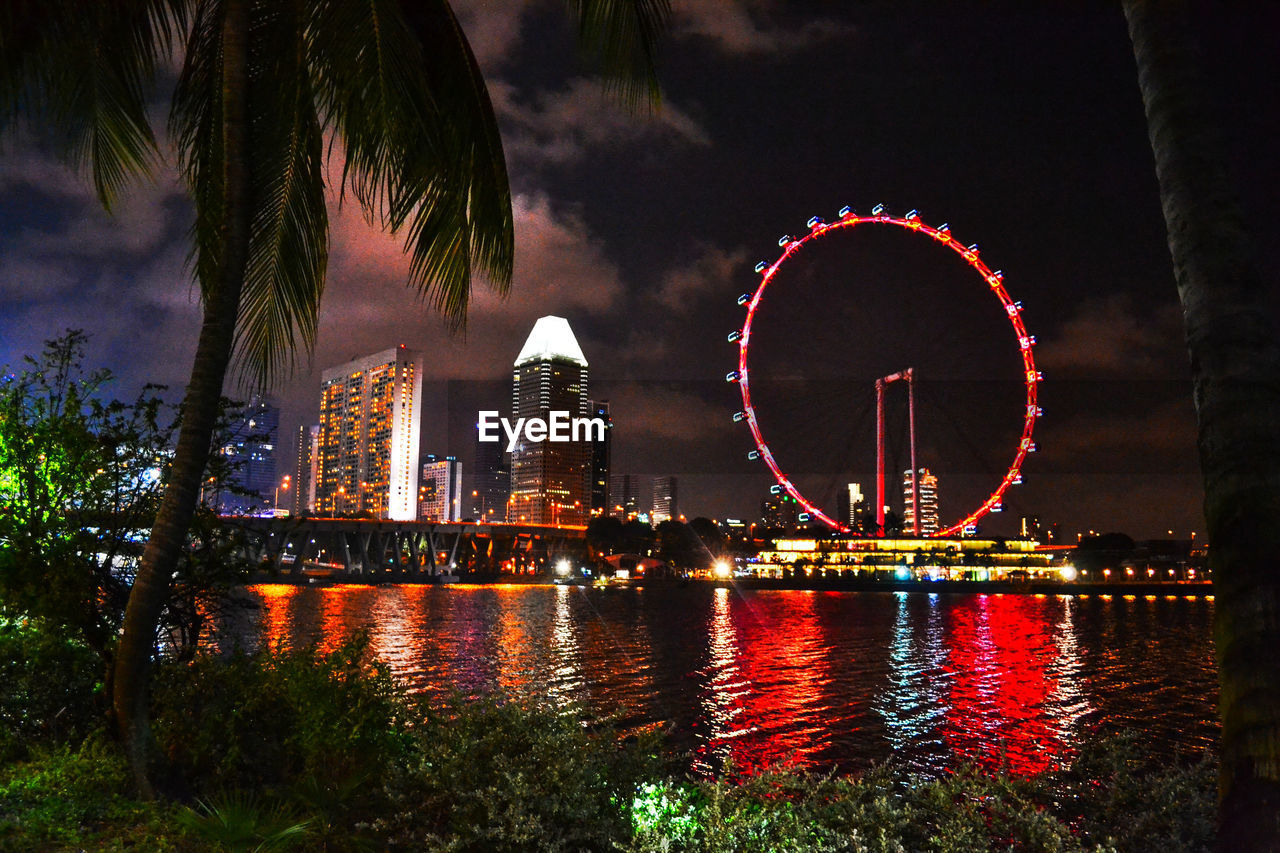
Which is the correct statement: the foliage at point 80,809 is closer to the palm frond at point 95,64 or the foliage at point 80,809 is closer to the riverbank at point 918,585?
the palm frond at point 95,64

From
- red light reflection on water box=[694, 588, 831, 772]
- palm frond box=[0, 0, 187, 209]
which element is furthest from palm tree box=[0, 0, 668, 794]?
red light reflection on water box=[694, 588, 831, 772]

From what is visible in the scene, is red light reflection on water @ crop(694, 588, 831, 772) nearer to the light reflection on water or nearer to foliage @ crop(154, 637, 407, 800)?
the light reflection on water

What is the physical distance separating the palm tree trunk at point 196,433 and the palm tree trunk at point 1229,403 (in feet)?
22.6

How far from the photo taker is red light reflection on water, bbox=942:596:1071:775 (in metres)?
19.2

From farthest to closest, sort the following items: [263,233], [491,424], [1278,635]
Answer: [491,424] → [263,233] → [1278,635]

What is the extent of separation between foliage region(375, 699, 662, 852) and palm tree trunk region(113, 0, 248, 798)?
2.14 m

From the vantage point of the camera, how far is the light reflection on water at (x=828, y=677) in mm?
20391

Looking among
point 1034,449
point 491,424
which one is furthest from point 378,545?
point 1034,449

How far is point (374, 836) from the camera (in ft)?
23.2

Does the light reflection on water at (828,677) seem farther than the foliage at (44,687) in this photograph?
Yes

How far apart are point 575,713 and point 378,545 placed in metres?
151

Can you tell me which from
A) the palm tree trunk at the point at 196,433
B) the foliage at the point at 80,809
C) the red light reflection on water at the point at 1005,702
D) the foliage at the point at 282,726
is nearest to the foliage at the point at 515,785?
the foliage at the point at 282,726

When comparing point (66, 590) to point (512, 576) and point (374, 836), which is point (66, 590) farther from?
point (512, 576)

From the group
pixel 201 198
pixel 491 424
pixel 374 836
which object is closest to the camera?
pixel 374 836
